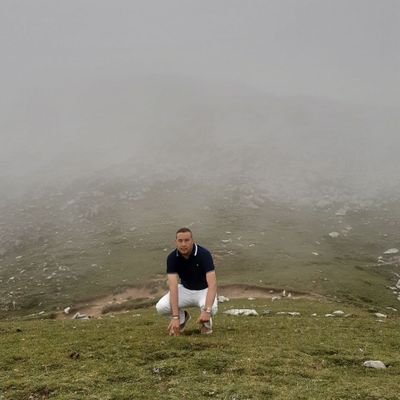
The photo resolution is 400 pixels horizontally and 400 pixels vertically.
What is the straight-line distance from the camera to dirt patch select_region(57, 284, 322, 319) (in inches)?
1698

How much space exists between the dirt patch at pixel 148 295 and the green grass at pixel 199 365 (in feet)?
65.6

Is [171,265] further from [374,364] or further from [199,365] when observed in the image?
[374,364]

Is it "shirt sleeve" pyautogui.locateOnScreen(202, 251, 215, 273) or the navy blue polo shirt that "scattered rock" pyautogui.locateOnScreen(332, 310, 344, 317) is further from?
"shirt sleeve" pyautogui.locateOnScreen(202, 251, 215, 273)

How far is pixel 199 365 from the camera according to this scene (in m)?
15.3

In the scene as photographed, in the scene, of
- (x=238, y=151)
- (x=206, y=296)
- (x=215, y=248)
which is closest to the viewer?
(x=206, y=296)

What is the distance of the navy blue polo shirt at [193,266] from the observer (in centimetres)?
1770

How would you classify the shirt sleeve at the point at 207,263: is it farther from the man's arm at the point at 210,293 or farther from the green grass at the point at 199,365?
the green grass at the point at 199,365

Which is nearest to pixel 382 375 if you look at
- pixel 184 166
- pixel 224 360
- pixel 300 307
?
pixel 224 360

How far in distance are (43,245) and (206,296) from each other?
197 feet

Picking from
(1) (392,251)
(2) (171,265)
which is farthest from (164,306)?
(1) (392,251)

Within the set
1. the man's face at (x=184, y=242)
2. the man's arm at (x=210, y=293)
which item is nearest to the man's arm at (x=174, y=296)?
the man's arm at (x=210, y=293)

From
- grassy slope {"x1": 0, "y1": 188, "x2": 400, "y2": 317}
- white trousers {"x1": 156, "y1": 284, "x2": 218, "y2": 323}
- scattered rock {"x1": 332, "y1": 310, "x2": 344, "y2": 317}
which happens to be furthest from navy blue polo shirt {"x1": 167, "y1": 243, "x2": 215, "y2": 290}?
grassy slope {"x1": 0, "y1": 188, "x2": 400, "y2": 317}

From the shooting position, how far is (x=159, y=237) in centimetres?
7050

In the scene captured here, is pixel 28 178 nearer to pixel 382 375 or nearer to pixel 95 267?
pixel 95 267
